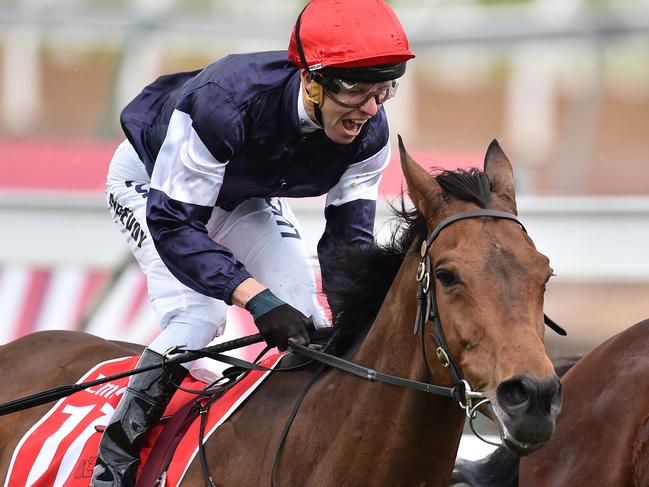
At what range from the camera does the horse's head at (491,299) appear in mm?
2564

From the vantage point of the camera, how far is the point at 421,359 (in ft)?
9.82

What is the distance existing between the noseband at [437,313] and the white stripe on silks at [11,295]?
533 centimetres

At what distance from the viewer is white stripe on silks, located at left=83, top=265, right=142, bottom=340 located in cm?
763

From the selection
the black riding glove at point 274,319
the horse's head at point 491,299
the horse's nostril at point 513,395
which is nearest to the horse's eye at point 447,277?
the horse's head at point 491,299

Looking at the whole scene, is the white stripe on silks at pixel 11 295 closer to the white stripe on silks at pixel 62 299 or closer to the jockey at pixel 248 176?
the white stripe on silks at pixel 62 299

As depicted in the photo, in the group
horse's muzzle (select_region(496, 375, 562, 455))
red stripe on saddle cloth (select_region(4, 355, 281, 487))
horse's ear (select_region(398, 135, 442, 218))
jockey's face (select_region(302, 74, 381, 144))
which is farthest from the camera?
red stripe on saddle cloth (select_region(4, 355, 281, 487))

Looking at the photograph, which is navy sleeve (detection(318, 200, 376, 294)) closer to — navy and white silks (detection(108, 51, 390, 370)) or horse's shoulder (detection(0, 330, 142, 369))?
navy and white silks (detection(108, 51, 390, 370))

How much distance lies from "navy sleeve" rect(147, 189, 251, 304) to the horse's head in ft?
2.06

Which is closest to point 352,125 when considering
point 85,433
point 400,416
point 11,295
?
point 400,416

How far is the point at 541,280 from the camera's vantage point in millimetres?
2729

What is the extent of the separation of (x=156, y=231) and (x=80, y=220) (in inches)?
196

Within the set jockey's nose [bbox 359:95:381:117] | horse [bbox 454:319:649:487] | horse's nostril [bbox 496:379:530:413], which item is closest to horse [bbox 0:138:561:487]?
horse's nostril [bbox 496:379:530:413]

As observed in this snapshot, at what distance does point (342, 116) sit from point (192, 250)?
0.59 meters

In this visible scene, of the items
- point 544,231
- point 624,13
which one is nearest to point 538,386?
point 544,231
